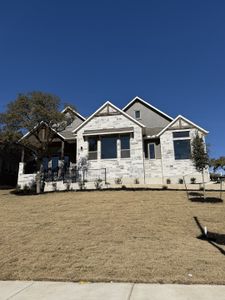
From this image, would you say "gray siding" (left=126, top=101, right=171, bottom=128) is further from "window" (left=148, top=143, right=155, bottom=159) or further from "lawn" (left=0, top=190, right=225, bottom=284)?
"lawn" (left=0, top=190, right=225, bottom=284)

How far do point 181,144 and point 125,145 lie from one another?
184 inches

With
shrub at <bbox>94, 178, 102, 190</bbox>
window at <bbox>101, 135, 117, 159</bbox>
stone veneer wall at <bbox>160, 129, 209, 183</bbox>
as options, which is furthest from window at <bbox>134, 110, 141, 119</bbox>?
shrub at <bbox>94, 178, 102, 190</bbox>

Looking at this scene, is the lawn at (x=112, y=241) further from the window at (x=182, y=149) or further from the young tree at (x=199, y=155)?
the window at (x=182, y=149)

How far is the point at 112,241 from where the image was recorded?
8367 mm

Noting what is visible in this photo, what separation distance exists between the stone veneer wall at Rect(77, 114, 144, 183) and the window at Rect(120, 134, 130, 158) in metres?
0.30

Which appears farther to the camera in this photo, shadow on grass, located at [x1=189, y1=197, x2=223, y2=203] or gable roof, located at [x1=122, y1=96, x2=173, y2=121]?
gable roof, located at [x1=122, y1=96, x2=173, y2=121]

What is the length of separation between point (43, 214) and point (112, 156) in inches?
399

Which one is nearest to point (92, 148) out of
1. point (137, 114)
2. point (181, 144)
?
point (137, 114)

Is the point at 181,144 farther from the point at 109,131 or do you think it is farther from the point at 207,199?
the point at 207,199

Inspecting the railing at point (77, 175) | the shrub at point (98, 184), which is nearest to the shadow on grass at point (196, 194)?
the shrub at point (98, 184)

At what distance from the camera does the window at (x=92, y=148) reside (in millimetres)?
22031

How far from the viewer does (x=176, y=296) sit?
4.68m

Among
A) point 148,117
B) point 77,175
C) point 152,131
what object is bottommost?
point 77,175

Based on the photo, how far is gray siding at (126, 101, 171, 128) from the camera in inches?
999
